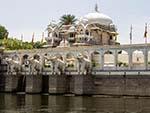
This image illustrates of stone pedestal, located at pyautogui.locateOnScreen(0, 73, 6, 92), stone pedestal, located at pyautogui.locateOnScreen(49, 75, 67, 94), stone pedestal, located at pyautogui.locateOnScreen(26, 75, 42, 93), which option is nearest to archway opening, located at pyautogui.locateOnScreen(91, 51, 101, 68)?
stone pedestal, located at pyautogui.locateOnScreen(49, 75, 67, 94)

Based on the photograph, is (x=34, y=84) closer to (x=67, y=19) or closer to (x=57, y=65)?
(x=57, y=65)

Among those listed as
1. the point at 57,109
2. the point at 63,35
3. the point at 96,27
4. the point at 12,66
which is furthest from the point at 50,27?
the point at 57,109

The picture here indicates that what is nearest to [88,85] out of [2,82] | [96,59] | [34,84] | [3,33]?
[34,84]

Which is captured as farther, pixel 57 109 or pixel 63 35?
pixel 63 35

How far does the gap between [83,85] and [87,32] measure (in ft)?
94.2

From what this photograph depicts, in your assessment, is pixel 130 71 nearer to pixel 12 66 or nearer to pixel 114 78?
pixel 114 78

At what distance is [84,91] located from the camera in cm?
4797

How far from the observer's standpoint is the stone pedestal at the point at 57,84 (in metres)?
50.1

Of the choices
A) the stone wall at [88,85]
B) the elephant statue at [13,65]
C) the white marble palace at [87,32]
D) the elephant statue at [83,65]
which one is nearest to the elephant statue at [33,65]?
the stone wall at [88,85]

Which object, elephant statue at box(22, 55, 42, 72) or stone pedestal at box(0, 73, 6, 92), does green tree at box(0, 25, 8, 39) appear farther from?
elephant statue at box(22, 55, 42, 72)

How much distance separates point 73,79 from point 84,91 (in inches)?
134

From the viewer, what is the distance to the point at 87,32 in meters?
75.6

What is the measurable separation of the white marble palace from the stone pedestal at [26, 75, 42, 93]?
20713 mm

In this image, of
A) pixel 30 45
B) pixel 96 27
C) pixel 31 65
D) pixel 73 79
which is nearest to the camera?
pixel 73 79
